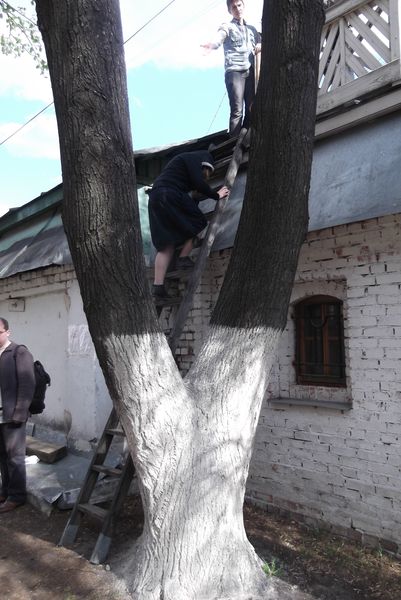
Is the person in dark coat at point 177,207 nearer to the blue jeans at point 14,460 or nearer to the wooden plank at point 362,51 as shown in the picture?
the wooden plank at point 362,51

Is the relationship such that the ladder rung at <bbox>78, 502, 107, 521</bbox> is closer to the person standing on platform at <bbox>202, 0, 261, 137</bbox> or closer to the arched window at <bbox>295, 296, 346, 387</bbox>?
the arched window at <bbox>295, 296, 346, 387</bbox>

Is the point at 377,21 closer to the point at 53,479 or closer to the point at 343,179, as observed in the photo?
the point at 343,179

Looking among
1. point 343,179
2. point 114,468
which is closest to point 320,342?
point 343,179

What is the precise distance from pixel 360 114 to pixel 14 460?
4.17m

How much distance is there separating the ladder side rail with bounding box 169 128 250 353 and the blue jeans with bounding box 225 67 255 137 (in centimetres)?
65

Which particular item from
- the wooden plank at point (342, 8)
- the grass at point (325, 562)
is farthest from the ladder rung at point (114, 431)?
the wooden plank at point (342, 8)

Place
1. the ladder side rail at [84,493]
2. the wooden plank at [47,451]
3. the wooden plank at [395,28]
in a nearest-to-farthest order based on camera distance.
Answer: the ladder side rail at [84,493] < the wooden plank at [395,28] < the wooden plank at [47,451]

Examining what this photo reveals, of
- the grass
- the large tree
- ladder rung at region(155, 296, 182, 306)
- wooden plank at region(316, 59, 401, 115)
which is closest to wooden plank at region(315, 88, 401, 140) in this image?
wooden plank at region(316, 59, 401, 115)

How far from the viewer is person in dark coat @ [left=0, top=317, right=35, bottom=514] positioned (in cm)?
470

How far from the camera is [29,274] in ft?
22.8

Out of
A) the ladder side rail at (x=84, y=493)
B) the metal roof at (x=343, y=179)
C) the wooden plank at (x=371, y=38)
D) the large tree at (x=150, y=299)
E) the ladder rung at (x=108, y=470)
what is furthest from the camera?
the wooden plank at (x=371, y=38)

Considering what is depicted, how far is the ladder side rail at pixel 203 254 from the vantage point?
12.8ft

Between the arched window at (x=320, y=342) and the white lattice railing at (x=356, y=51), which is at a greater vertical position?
the white lattice railing at (x=356, y=51)

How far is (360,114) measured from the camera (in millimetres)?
4145
